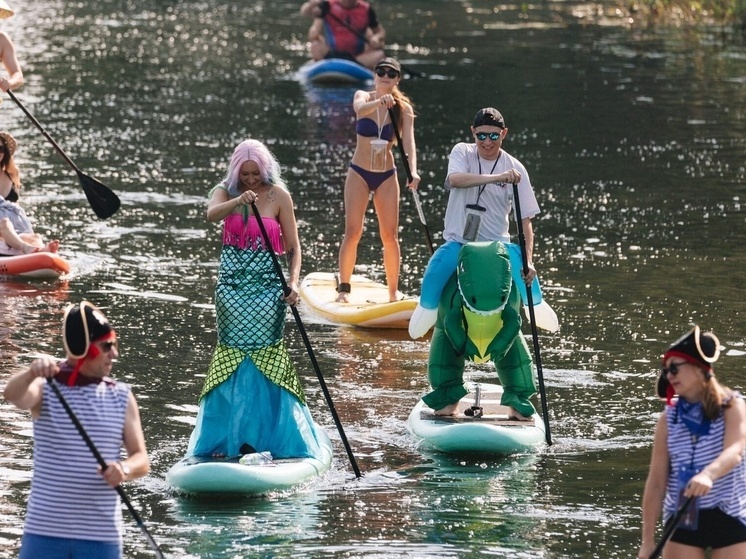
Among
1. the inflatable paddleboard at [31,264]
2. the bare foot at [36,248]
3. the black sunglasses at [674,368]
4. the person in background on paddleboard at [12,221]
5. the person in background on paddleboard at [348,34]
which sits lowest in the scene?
the black sunglasses at [674,368]

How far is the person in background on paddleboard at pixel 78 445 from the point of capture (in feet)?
19.5

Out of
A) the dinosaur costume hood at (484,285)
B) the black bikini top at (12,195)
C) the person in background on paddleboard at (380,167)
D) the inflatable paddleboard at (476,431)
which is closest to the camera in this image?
the dinosaur costume hood at (484,285)

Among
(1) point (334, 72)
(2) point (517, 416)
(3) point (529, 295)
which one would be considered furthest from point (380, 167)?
(1) point (334, 72)

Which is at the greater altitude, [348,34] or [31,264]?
[348,34]

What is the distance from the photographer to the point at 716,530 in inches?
242

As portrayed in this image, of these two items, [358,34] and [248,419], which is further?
[358,34]

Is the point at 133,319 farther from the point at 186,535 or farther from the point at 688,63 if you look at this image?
the point at 688,63

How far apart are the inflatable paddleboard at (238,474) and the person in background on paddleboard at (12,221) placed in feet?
18.6

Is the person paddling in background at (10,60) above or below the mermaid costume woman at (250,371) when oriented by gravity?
above

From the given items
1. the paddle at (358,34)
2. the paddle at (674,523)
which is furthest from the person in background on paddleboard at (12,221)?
the paddle at (358,34)

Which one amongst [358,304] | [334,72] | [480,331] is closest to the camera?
[480,331]

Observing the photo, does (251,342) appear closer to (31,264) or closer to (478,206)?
(478,206)

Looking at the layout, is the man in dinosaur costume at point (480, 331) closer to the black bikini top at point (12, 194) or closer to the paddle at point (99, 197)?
the paddle at point (99, 197)

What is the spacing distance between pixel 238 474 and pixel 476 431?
1.68 metres
